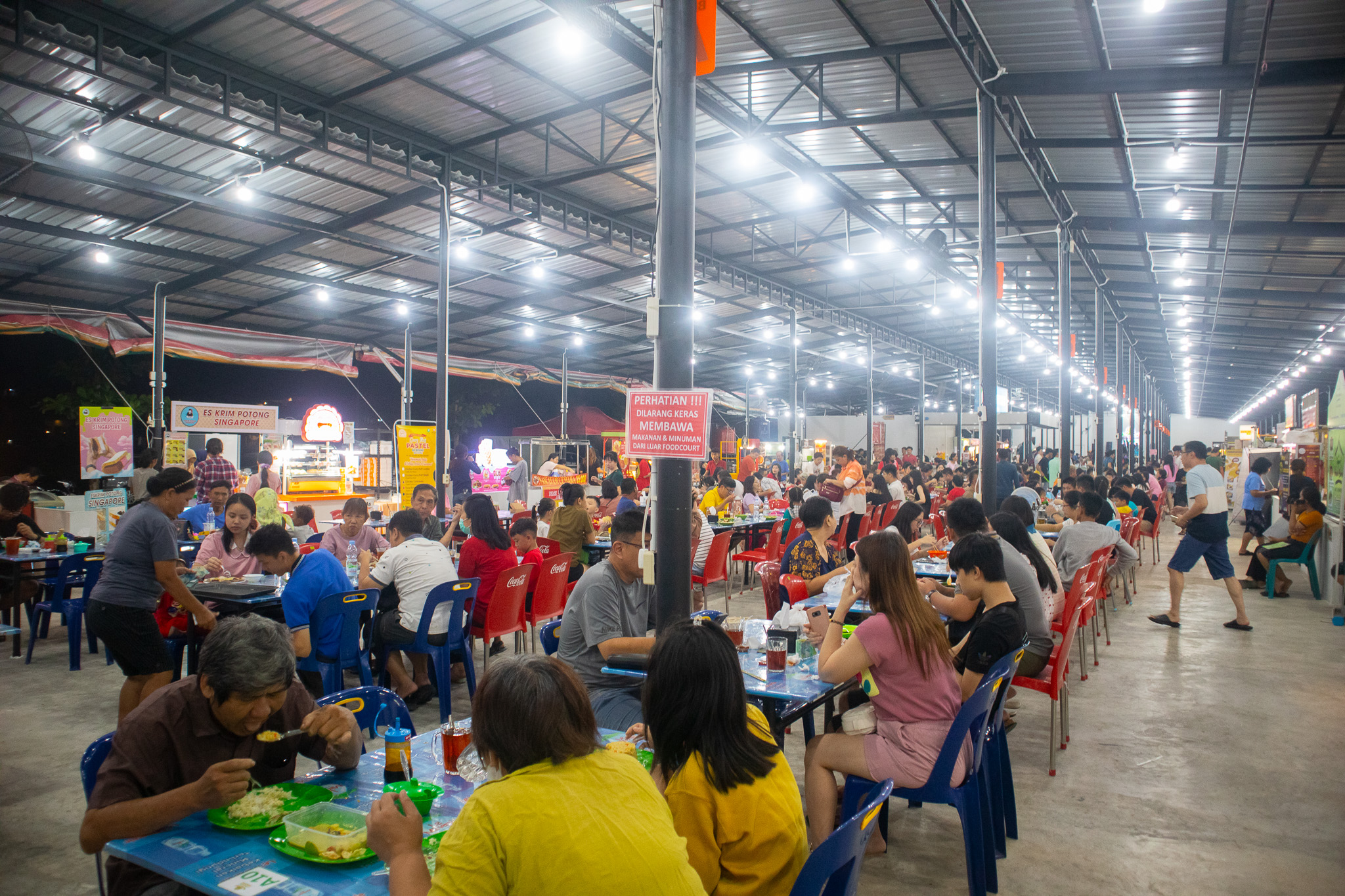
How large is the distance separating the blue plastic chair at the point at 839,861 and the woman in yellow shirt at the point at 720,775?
0.46 feet

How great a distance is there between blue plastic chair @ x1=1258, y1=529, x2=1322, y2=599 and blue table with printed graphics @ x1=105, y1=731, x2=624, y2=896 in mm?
10085

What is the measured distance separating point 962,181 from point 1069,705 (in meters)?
8.18

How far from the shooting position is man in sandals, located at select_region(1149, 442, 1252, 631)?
283 inches

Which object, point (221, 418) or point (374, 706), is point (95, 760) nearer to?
point (374, 706)

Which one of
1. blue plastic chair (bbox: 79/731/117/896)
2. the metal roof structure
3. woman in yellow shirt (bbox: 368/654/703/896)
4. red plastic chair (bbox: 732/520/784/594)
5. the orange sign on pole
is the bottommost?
red plastic chair (bbox: 732/520/784/594)

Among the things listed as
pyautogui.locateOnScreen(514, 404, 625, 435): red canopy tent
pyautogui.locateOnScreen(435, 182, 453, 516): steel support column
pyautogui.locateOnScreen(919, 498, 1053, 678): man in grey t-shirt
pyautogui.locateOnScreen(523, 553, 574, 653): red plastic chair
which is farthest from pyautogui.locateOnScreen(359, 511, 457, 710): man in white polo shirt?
pyautogui.locateOnScreen(514, 404, 625, 435): red canopy tent

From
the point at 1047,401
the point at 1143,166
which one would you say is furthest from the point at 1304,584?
the point at 1047,401

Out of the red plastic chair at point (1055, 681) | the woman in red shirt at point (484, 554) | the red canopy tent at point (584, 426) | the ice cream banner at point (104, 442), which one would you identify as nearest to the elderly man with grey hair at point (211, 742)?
the woman in red shirt at point (484, 554)

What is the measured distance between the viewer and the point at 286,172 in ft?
31.0

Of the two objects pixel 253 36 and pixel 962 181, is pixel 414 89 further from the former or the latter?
pixel 962 181

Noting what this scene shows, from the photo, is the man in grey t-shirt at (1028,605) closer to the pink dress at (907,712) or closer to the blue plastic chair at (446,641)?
the pink dress at (907,712)

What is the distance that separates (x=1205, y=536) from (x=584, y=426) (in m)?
15.6

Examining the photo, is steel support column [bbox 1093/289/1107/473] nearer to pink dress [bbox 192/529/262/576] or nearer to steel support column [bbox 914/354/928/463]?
steel support column [bbox 914/354/928/463]

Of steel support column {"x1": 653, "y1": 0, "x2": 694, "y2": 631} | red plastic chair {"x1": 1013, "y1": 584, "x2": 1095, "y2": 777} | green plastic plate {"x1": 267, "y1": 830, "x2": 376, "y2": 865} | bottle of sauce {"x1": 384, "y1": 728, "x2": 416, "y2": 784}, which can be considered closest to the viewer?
green plastic plate {"x1": 267, "y1": 830, "x2": 376, "y2": 865}
